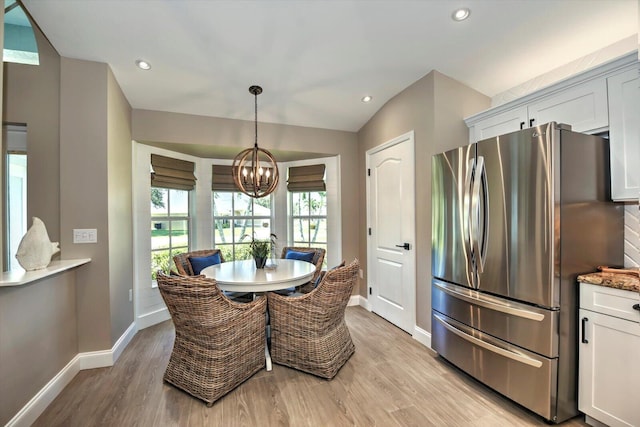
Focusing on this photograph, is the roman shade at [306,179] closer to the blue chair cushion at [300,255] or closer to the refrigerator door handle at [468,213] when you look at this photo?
the blue chair cushion at [300,255]

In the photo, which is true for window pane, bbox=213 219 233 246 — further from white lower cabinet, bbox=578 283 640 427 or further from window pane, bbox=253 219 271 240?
white lower cabinet, bbox=578 283 640 427

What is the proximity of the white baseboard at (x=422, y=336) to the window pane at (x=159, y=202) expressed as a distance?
3221 millimetres

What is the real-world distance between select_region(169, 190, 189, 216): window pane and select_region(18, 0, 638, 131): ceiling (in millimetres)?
1095

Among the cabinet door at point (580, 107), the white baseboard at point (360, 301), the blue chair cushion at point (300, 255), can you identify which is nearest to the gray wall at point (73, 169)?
the blue chair cushion at point (300, 255)

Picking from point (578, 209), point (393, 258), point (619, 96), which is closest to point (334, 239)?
point (393, 258)

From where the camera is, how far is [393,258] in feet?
11.0

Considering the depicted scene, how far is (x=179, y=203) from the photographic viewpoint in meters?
3.76

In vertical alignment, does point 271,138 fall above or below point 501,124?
above

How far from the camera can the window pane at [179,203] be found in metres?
3.66

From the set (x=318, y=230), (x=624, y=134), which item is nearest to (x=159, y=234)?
(x=318, y=230)

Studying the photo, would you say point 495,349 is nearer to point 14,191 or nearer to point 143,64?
point 143,64

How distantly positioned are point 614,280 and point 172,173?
13.4 ft

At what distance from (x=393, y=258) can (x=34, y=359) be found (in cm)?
314

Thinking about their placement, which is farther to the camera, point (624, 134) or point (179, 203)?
point (179, 203)
